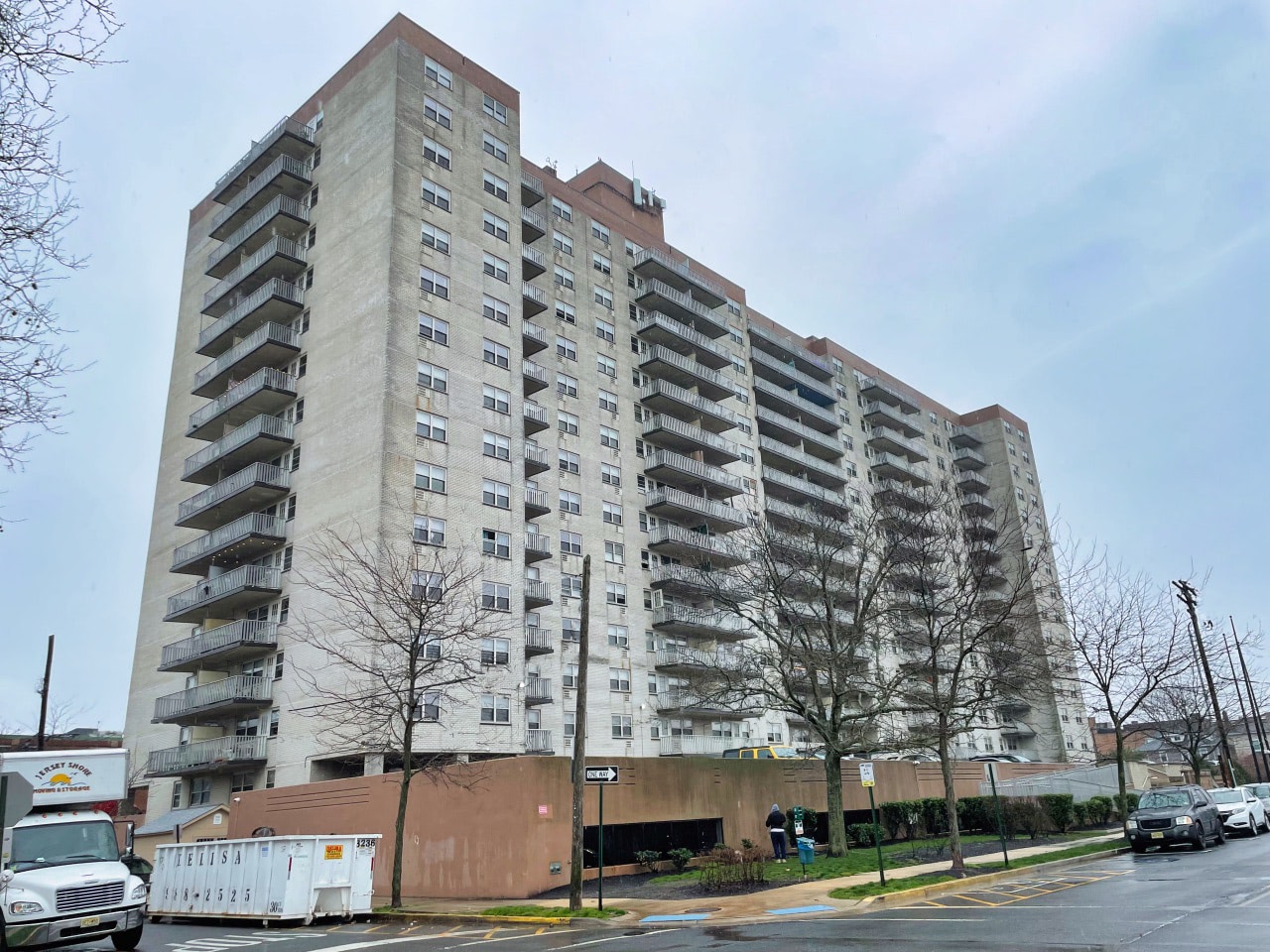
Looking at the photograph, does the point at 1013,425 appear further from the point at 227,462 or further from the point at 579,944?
the point at 579,944

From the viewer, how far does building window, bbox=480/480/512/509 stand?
41156 mm

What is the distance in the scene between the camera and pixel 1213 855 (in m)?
23.1

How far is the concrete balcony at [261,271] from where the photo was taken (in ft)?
150

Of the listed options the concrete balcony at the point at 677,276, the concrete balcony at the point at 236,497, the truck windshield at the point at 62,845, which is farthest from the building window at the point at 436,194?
the truck windshield at the point at 62,845

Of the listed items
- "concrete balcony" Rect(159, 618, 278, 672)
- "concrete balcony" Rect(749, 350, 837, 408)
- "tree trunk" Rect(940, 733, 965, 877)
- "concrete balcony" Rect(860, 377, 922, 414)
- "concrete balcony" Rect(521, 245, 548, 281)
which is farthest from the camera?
"concrete balcony" Rect(860, 377, 922, 414)

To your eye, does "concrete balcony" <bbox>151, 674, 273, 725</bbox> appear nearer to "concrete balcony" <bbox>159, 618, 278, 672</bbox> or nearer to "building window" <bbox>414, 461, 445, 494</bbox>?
"concrete balcony" <bbox>159, 618, 278, 672</bbox>

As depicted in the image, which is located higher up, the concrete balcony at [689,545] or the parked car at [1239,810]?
the concrete balcony at [689,545]

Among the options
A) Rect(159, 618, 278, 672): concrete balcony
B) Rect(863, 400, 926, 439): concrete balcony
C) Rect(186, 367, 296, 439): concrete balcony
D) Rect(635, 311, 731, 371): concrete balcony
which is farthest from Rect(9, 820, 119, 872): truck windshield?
Rect(863, 400, 926, 439): concrete balcony

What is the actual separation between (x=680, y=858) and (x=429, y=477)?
18.9 metres

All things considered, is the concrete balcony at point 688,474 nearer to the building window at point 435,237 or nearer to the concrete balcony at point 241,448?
the building window at point 435,237

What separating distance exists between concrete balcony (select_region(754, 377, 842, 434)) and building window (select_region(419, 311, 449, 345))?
28538 mm

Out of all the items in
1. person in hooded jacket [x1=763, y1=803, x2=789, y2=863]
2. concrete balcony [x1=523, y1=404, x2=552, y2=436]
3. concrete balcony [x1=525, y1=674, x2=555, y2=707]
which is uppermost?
concrete balcony [x1=523, y1=404, x2=552, y2=436]

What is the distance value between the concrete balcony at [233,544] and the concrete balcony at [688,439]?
71.0 feet

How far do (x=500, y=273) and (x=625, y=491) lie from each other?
542 inches
